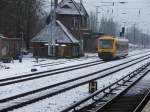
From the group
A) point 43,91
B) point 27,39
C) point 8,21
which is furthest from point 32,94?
point 27,39

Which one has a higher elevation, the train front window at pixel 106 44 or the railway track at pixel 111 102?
the train front window at pixel 106 44

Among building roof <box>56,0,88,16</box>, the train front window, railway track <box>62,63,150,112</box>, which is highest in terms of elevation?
building roof <box>56,0,88,16</box>

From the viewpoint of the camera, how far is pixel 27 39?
81.4 metres

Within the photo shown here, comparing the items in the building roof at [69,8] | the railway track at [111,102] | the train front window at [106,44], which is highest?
the building roof at [69,8]

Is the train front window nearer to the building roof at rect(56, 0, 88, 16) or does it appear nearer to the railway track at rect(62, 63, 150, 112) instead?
the building roof at rect(56, 0, 88, 16)

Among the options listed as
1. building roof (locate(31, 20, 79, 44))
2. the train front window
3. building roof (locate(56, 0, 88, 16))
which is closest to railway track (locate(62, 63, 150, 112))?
the train front window

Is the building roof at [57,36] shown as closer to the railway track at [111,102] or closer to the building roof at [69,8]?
the building roof at [69,8]

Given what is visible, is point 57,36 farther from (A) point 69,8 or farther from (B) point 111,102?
(B) point 111,102

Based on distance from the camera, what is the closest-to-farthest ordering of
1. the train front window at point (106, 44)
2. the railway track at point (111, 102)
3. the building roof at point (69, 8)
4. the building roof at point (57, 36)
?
1. the railway track at point (111, 102)
2. the train front window at point (106, 44)
3. the building roof at point (57, 36)
4. the building roof at point (69, 8)

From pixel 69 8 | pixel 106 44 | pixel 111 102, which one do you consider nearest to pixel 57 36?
pixel 106 44

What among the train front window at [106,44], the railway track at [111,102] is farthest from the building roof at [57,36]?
the railway track at [111,102]

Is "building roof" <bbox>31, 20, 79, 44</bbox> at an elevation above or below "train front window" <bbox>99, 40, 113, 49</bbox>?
above

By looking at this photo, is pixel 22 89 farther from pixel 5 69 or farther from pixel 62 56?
pixel 62 56

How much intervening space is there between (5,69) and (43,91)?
17376 mm
